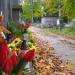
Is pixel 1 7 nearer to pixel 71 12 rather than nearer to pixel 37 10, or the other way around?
pixel 71 12

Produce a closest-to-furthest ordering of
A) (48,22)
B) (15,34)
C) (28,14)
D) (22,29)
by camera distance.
A: (15,34), (22,29), (48,22), (28,14)

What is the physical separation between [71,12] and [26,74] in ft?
110

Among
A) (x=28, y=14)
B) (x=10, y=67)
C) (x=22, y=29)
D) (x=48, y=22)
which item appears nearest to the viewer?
(x=10, y=67)

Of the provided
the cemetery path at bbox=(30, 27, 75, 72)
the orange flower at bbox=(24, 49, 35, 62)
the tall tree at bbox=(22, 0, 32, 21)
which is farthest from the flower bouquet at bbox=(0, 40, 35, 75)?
the tall tree at bbox=(22, 0, 32, 21)

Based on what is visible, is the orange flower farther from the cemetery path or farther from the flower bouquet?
the cemetery path

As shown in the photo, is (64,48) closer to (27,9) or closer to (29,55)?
(29,55)

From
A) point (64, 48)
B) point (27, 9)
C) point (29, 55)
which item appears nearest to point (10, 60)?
point (29, 55)

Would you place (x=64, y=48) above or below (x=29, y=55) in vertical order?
below

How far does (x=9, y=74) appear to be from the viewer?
15.0 feet

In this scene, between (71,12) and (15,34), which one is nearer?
(15,34)

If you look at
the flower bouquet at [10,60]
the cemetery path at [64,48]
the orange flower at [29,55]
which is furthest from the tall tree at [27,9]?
the orange flower at [29,55]

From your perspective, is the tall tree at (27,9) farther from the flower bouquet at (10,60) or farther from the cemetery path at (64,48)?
the flower bouquet at (10,60)

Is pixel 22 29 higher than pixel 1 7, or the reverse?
pixel 1 7

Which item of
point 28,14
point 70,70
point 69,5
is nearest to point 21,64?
point 70,70
